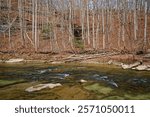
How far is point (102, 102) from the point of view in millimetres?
6438

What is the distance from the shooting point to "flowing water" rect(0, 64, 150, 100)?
7.74 metres

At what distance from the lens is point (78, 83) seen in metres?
9.43

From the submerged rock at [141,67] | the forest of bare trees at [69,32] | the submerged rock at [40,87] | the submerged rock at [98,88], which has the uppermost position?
the forest of bare trees at [69,32]

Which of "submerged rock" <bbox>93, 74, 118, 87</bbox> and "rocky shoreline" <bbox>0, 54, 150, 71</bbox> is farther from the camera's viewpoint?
"rocky shoreline" <bbox>0, 54, 150, 71</bbox>

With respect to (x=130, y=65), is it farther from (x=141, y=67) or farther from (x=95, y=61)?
(x=95, y=61)

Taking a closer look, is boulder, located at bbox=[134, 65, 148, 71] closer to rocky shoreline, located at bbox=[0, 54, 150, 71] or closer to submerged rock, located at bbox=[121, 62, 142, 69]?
rocky shoreline, located at bbox=[0, 54, 150, 71]

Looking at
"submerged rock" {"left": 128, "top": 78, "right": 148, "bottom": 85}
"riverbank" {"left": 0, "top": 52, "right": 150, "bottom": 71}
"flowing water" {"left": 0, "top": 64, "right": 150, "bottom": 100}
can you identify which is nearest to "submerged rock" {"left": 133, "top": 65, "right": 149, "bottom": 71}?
"riverbank" {"left": 0, "top": 52, "right": 150, "bottom": 71}

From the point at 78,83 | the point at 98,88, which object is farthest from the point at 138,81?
the point at 78,83

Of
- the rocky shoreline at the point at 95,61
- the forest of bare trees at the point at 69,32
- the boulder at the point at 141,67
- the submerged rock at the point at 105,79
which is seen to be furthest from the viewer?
the forest of bare trees at the point at 69,32

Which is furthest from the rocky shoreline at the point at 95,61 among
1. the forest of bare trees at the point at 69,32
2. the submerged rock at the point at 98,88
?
the forest of bare trees at the point at 69,32

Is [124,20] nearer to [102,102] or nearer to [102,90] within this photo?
[102,90]

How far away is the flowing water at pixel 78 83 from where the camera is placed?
25.4 feet

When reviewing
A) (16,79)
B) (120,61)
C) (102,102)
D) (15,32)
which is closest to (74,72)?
(16,79)

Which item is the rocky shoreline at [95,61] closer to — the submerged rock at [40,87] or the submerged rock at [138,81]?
the submerged rock at [138,81]
